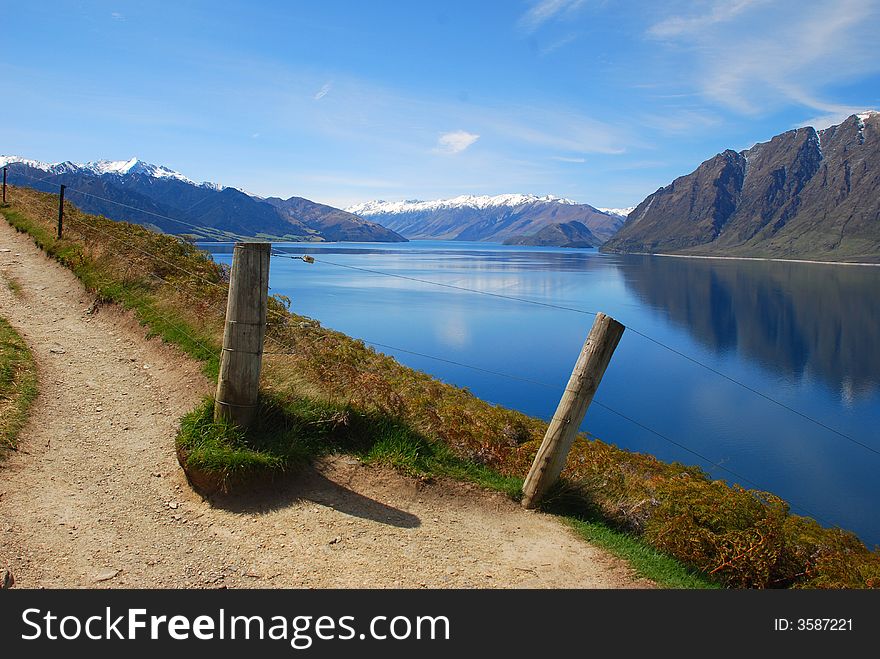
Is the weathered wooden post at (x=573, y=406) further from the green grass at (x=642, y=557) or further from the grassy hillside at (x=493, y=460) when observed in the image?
the green grass at (x=642, y=557)

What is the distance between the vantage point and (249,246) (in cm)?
732

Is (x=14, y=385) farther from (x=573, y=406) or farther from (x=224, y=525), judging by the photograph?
(x=573, y=406)

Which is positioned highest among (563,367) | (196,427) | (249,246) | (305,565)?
(249,246)

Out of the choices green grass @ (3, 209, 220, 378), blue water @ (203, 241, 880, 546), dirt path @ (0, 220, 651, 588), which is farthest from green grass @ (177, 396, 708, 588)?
blue water @ (203, 241, 880, 546)

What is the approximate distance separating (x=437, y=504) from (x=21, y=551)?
4.50m

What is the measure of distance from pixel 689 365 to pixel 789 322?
39.2 m

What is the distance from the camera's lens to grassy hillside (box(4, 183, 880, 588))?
755 cm

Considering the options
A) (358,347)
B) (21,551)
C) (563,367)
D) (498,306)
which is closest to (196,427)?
(21,551)

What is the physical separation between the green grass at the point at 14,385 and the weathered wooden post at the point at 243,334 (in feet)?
8.43

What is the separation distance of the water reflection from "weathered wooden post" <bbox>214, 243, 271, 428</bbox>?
171ft

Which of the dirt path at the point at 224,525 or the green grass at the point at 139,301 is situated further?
the green grass at the point at 139,301

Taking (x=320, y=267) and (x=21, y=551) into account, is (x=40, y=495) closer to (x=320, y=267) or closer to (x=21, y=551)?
(x=21, y=551)

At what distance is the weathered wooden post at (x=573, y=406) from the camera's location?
25.9 feet

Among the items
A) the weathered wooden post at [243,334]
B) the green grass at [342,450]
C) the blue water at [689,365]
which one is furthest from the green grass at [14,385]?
the blue water at [689,365]
